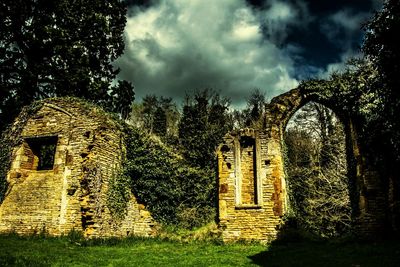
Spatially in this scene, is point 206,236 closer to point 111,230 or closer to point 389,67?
point 111,230

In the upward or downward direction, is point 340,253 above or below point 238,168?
below

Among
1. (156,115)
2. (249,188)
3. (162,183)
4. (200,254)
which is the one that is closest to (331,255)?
(200,254)

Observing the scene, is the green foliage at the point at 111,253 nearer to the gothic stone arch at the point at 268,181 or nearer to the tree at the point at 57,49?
the gothic stone arch at the point at 268,181

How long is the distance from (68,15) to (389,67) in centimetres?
2187

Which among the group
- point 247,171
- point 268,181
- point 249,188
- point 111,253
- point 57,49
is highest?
point 57,49

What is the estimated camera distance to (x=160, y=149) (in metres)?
19.2

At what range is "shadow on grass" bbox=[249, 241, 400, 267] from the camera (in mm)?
9297

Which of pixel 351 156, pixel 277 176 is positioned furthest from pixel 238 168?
pixel 351 156

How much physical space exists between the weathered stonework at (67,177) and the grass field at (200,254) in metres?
1.31

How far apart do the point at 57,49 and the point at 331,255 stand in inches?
804

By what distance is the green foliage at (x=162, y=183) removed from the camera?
18.2m

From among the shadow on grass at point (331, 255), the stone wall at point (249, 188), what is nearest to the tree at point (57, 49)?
the stone wall at point (249, 188)

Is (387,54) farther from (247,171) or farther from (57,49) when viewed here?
(57,49)

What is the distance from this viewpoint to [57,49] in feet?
77.2
